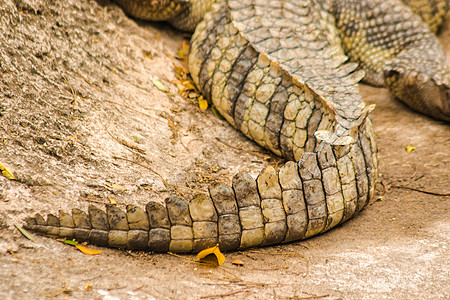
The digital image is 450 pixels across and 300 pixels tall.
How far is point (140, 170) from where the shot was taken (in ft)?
8.00

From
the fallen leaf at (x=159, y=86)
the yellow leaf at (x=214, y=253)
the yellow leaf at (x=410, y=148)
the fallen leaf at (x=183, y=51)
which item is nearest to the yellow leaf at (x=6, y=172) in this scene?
the yellow leaf at (x=214, y=253)

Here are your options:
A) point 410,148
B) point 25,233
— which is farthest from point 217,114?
point 25,233

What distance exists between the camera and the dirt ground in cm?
165

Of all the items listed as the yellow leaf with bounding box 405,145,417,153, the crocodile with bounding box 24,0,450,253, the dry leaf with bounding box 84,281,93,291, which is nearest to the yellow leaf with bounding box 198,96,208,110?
the crocodile with bounding box 24,0,450,253

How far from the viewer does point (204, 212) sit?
6.02 ft

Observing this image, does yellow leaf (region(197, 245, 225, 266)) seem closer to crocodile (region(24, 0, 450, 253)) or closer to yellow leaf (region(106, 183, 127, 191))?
crocodile (region(24, 0, 450, 253))

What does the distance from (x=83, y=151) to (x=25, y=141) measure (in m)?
0.31

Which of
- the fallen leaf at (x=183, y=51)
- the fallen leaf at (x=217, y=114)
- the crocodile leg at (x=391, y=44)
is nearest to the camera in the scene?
the fallen leaf at (x=217, y=114)

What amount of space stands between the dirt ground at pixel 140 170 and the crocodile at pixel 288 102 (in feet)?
0.37

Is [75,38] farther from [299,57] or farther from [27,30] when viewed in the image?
[299,57]

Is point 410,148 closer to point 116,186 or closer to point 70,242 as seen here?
point 116,186

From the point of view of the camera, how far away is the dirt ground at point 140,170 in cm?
165

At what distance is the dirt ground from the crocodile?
11cm

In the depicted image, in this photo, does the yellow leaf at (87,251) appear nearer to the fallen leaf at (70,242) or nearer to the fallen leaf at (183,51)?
the fallen leaf at (70,242)
